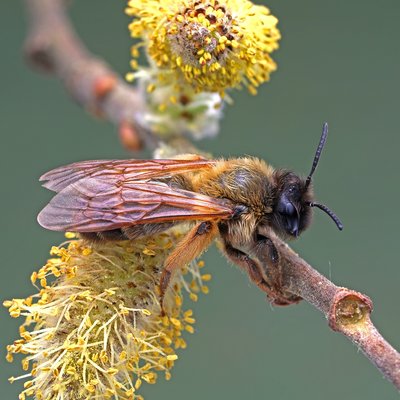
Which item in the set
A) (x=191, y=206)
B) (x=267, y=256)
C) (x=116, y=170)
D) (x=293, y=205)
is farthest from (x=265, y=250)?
(x=116, y=170)

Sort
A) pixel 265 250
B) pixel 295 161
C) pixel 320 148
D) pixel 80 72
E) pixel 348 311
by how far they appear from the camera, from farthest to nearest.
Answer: pixel 295 161, pixel 80 72, pixel 265 250, pixel 320 148, pixel 348 311

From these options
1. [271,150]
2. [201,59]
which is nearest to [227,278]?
[271,150]

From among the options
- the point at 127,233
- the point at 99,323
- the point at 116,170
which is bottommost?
the point at 99,323

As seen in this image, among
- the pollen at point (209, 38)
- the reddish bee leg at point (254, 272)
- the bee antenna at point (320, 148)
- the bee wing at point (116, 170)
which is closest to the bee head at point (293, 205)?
the bee antenna at point (320, 148)

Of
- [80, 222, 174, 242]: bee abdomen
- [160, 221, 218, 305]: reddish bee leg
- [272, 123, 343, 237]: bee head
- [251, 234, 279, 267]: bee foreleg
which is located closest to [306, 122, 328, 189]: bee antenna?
[272, 123, 343, 237]: bee head

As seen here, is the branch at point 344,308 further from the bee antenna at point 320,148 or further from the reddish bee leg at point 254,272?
the bee antenna at point 320,148

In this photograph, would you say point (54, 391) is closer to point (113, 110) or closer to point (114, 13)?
point (113, 110)

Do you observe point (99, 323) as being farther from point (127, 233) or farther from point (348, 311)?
point (348, 311)
